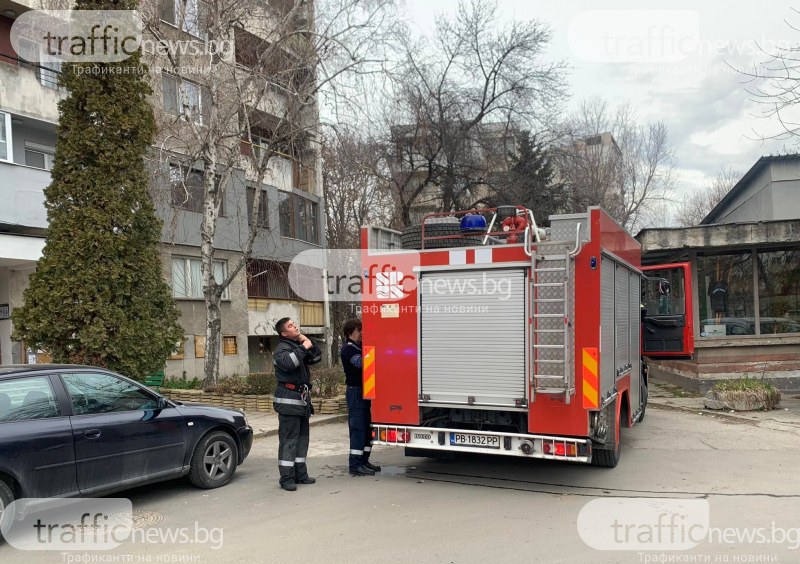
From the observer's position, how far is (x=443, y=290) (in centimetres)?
686

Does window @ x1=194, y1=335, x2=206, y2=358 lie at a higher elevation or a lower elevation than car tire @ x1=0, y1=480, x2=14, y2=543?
higher

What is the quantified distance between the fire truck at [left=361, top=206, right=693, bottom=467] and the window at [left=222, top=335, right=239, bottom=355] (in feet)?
49.4

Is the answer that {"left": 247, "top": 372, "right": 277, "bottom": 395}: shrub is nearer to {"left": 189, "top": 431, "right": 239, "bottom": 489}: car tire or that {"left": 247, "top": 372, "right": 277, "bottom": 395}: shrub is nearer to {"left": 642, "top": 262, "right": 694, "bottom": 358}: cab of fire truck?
{"left": 189, "top": 431, "right": 239, "bottom": 489}: car tire

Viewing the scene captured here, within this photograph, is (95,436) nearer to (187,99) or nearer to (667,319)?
(667,319)

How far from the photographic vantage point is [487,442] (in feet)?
21.1

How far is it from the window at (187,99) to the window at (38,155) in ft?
11.4

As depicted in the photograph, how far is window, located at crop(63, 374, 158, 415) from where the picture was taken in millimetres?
5930

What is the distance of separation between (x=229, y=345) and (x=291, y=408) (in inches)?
618

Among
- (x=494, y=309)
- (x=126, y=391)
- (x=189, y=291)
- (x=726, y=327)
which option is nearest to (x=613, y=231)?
(x=494, y=309)

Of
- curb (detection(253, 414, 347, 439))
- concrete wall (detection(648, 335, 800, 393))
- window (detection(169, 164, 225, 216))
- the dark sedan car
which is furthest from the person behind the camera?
concrete wall (detection(648, 335, 800, 393))

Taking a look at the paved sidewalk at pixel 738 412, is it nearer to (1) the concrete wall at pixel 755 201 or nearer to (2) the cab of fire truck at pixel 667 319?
(2) the cab of fire truck at pixel 667 319

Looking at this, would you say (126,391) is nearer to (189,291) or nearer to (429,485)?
(429,485)

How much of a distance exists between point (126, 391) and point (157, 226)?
5.02 m

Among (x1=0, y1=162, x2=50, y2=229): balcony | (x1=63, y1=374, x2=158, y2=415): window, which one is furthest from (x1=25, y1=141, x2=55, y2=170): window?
(x1=63, y1=374, x2=158, y2=415): window
